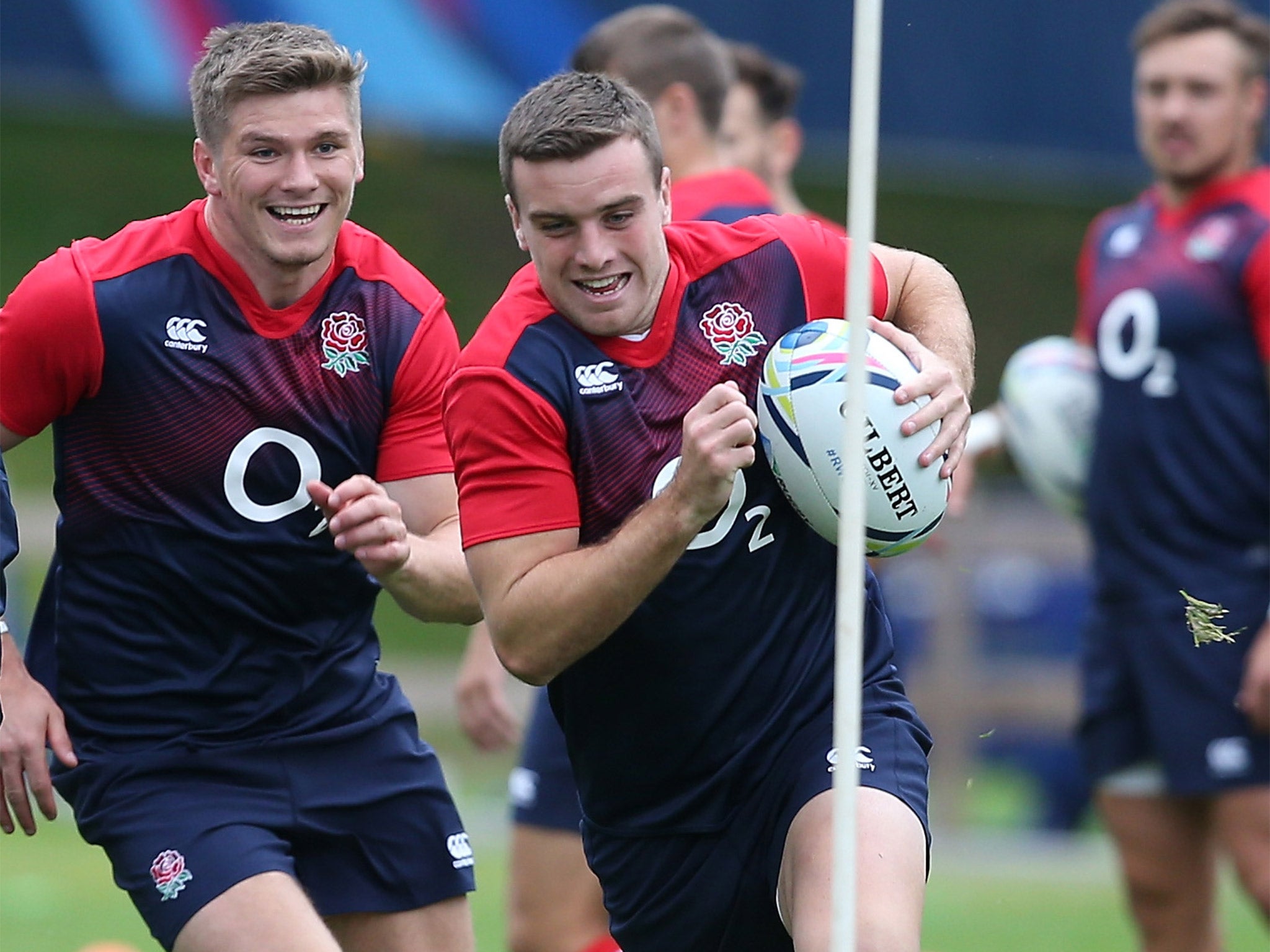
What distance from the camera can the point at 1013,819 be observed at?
1190cm

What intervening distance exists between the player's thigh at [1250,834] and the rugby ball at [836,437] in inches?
98.3

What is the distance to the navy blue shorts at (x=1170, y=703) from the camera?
6.24 meters

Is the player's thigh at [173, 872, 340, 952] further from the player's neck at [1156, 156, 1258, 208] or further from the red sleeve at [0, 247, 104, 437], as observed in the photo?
the player's neck at [1156, 156, 1258, 208]

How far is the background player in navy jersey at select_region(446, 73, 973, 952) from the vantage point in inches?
154

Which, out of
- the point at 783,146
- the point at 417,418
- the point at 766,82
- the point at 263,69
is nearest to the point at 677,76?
the point at 766,82

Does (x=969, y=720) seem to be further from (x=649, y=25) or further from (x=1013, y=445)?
(x=649, y=25)

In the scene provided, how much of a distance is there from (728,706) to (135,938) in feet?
15.7

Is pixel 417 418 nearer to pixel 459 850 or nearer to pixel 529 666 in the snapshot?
pixel 529 666

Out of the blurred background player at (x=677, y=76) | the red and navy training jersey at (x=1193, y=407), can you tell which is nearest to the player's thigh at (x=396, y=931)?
the blurred background player at (x=677, y=76)

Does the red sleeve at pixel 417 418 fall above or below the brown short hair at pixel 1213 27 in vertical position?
below

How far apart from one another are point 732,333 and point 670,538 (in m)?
0.67

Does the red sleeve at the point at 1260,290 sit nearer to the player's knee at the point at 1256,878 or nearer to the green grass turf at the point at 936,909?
the player's knee at the point at 1256,878

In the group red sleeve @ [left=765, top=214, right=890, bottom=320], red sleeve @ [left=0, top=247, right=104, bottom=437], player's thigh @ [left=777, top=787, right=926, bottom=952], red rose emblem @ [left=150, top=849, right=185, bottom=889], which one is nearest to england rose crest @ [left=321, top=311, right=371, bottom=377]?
red sleeve @ [left=0, top=247, right=104, bottom=437]

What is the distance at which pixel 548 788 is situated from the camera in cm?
593
